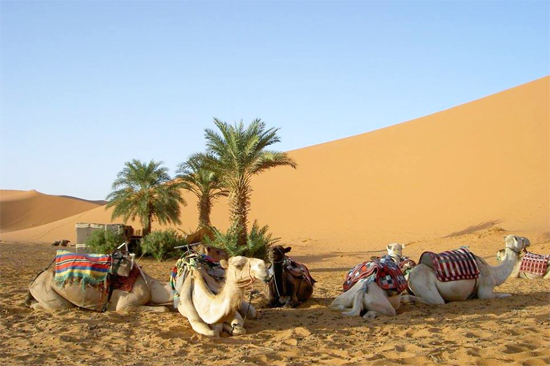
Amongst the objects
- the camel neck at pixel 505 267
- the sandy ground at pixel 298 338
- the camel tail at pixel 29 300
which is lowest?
the sandy ground at pixel 298 338

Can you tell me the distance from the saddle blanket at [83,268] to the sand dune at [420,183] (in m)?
19.0

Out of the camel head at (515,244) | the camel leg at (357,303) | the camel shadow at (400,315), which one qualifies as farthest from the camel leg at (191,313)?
the camel head at (515,244)

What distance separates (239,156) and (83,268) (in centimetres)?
1240

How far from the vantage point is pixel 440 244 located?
24281mm

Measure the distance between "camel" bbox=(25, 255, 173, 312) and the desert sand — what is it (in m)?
0.20

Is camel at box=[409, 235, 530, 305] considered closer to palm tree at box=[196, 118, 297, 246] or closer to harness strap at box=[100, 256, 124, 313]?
harness strap at box=[100, 256, 124, 313]

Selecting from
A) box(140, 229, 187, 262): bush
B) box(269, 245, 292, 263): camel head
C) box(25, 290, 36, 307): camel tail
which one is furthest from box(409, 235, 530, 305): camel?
box(140, 229, 187, 262): bush

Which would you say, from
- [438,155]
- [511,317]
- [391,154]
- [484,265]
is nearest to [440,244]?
[484,265]

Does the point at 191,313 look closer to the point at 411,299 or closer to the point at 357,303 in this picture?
the point at 357,303

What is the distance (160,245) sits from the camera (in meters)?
19.3

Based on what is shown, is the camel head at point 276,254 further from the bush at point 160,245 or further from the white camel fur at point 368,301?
the bush at point 160,245

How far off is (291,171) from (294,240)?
→ 21357 mm

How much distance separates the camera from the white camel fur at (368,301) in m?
7.84

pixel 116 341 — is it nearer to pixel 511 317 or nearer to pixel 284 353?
pixel 284 353
